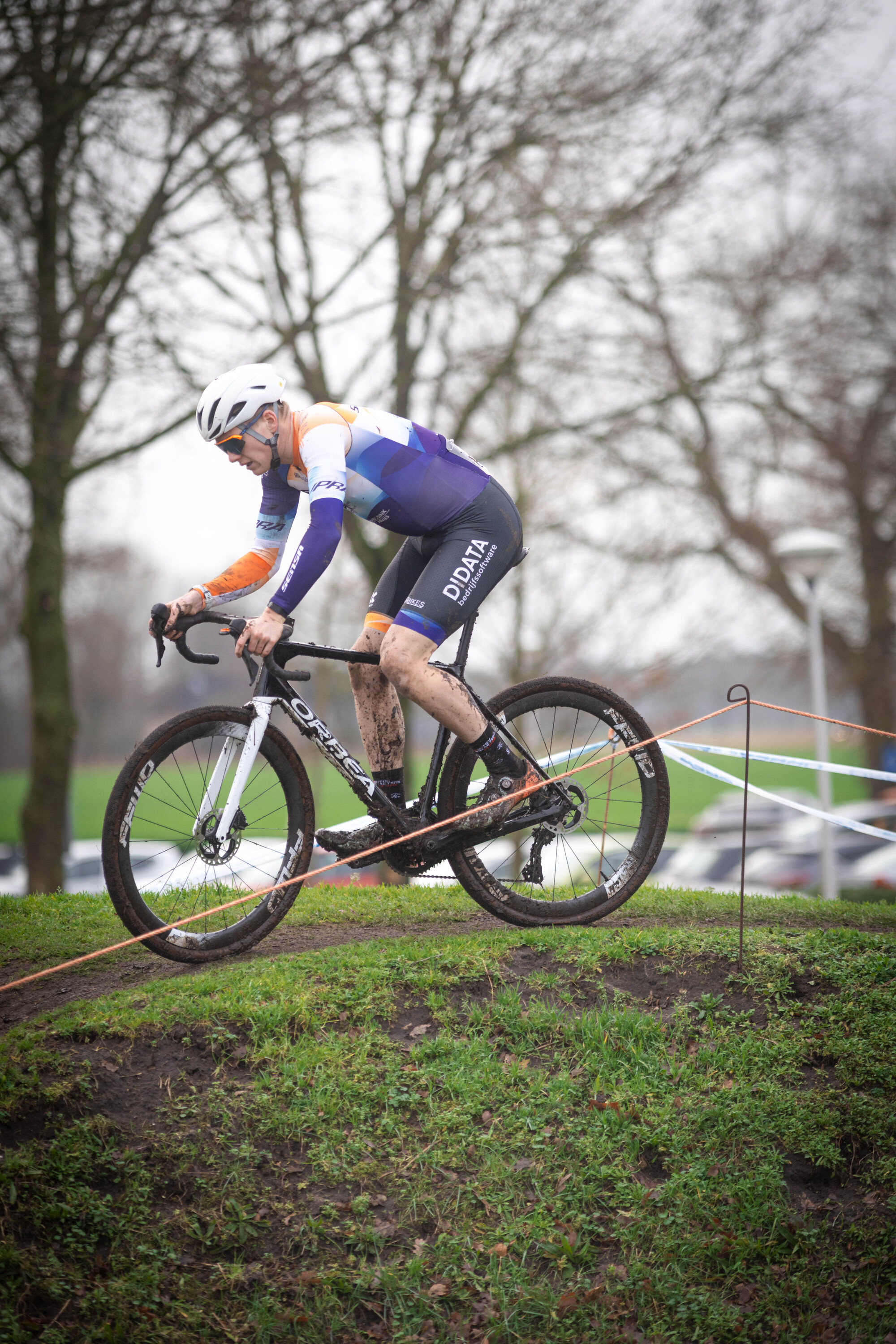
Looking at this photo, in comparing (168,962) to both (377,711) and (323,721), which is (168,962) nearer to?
(323,721)

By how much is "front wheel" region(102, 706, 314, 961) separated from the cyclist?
26 cm

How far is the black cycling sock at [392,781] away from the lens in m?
4.89

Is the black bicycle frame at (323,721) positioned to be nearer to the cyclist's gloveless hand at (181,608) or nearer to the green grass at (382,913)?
the cyclist's gloveless hand at (181,608)

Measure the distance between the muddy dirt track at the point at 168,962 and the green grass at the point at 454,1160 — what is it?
233 mm

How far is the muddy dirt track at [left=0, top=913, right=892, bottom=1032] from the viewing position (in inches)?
168

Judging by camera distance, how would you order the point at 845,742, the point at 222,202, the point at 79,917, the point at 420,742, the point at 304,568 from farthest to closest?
the point at 420,742 → the point at 845,742 → the point at 222,202 → the point at 79,917 → the point at 304,568

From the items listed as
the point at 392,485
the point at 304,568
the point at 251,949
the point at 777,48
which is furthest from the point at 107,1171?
the point at 777,48

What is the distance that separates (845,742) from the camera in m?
20.4

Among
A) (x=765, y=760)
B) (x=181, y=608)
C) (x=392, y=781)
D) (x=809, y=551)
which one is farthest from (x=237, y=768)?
(x=809, y=551)

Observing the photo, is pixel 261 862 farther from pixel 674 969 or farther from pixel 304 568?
pixel 674 969

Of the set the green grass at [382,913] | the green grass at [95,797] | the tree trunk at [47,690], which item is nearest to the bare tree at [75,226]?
the tree trunk at [47,690]

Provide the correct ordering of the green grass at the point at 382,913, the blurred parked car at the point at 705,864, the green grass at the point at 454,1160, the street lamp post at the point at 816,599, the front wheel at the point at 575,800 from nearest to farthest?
1. the green grass at the point at 454,1160
2. the front wheel at the point at 575,800
3. the green grass at the point at 382,913
4. the street lamp post at the point at 816,599
5. the blurred parked car at the point at 705,864

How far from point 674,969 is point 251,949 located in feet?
6.38

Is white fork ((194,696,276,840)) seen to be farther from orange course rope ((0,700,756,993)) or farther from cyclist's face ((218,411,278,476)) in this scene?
cyclist's face ((218,411,278,476))
